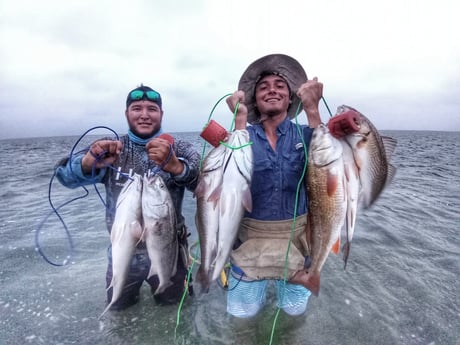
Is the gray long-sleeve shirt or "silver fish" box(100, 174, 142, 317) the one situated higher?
the gray long-sleeve shirt

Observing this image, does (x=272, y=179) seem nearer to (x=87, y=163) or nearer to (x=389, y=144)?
(x=389, y=144)

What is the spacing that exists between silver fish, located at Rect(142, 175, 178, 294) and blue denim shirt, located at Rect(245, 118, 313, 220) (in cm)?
100

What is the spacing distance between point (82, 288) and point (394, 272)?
6384 millimetres

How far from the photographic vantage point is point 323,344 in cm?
398

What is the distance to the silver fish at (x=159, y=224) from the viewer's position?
9.82 ft

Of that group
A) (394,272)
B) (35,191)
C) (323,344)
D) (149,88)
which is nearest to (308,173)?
(149,88)

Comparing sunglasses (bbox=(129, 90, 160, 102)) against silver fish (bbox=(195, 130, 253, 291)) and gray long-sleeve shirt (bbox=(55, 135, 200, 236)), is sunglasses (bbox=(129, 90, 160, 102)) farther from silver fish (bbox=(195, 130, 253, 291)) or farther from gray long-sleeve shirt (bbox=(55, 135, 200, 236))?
silver fish (bbox=(195, 130, 253, 291))

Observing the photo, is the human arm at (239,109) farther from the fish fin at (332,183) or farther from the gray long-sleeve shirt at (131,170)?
the fish fin at (332,183)

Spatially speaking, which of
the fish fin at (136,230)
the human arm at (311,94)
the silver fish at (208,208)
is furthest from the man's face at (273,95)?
the fish fin at (136,230)

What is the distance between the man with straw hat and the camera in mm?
3195

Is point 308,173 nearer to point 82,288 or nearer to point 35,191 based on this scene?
point 82,288

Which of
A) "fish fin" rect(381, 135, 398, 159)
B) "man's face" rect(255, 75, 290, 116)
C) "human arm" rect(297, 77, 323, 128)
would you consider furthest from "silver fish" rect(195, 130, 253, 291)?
"fish fin" rect(381, 135, 398, 159)

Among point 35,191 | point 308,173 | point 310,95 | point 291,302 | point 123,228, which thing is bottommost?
point 35,191

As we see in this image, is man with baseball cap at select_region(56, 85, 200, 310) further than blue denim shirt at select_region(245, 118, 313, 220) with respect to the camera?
No
